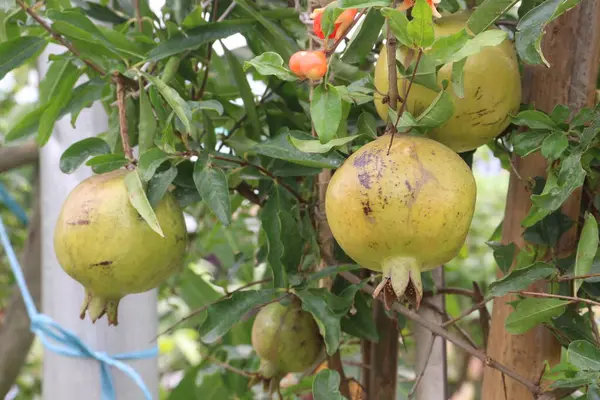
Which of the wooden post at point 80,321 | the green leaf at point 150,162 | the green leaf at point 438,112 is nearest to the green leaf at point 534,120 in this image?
the green leaf at point 438,112

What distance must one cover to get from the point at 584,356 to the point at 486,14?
0.29 metres

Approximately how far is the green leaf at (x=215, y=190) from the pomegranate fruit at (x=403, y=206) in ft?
0.54

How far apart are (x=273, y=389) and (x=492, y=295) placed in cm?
37

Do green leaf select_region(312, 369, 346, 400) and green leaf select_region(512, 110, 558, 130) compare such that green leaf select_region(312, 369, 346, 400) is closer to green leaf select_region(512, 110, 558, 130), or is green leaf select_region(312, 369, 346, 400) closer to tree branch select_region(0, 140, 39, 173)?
green leaf select_region(512, 110, 558, 130)

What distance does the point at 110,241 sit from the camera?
0.63 m

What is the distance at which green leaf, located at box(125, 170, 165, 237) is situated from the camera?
2.02ft

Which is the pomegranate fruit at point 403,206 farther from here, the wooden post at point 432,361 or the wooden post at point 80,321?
the wooden post at point 80,321

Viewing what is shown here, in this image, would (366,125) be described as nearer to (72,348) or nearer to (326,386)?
(326,386)

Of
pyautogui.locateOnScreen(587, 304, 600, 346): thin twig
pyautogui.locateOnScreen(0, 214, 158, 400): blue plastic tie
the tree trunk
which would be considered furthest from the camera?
pyautogui.locateOnScreen(0, 214, 158, 400): blue plastic tie

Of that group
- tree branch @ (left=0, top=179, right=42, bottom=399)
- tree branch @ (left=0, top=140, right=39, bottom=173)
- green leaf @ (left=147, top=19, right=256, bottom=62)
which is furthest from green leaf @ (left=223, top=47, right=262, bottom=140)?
tree branch @ (left=0, top=179, right=42, bottom=399)

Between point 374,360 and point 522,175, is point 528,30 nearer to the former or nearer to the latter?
point 522,175

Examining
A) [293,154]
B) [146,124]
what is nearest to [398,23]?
[293,154]

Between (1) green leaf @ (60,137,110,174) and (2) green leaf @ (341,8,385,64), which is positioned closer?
(2) green leaf @ (341,8,385,64)

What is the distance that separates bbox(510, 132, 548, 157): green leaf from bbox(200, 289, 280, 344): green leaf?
281 mm
